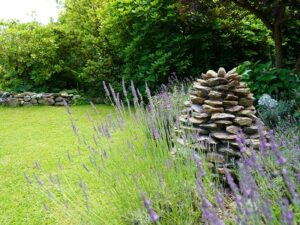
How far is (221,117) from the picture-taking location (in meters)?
3.01

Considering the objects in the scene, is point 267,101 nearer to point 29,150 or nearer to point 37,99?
point 29,150

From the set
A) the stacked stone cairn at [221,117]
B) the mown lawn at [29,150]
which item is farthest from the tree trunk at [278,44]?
the mown lawn at [29,150]

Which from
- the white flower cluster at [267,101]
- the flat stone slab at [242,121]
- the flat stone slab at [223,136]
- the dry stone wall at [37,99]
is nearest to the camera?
the flat stone slab at [223,136]

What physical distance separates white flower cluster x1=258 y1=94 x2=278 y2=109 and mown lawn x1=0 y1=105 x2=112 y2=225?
2.88 meters

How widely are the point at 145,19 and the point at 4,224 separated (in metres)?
5.95

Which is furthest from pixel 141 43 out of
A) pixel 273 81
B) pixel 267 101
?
pixel 267 101

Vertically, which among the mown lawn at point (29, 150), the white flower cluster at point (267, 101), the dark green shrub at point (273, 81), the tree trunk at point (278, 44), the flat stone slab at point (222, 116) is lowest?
the mown lawn at point (29, 150)

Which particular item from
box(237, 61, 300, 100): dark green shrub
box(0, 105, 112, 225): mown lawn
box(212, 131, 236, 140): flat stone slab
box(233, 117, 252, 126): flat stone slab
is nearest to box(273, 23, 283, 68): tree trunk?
box(237, 61, 300, 100): dark green shrub

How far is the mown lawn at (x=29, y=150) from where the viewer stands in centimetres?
311

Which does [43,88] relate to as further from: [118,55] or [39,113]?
[118,55]

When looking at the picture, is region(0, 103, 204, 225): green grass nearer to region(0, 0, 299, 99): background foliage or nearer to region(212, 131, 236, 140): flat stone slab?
region(212, 131, 236, 140): flat stone slab

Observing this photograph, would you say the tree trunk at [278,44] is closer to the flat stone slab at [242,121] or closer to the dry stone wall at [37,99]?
the flat stone slab at [242,121]

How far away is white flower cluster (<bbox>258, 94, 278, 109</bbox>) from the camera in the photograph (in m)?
4.46

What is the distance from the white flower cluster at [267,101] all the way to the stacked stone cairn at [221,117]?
1.37 metres
